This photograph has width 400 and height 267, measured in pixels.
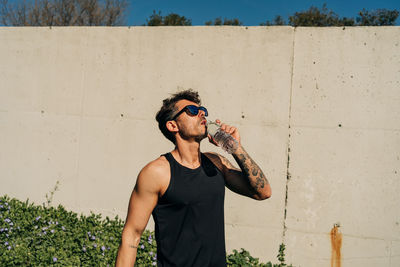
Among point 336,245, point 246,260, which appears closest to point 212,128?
point 246,260

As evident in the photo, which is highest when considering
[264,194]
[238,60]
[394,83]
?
[238,60]

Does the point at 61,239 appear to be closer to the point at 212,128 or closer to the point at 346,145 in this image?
the point at 212,128

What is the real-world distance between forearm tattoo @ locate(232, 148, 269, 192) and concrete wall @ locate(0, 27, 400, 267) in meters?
1.78

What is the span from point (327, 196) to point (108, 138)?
3092mm

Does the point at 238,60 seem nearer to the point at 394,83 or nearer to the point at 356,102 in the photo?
the point at 356,102

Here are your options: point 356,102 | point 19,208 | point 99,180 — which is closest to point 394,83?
point 356,102

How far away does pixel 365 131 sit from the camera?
12.2 ft

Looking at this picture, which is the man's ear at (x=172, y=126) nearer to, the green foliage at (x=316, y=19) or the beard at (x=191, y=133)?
the beard at (x=191, y=133)

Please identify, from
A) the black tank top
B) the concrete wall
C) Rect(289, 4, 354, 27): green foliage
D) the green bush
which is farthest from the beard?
Rect(289, 4, 354, 27): green foliage

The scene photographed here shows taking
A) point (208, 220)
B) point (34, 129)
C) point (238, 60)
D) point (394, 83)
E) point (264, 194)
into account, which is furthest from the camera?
point (34, 129)

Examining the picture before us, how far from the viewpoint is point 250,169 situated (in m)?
2.15

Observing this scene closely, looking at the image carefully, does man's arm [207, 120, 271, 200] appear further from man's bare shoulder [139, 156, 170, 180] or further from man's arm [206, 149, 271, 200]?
man's bare shoulder [139, 156, 170, 180]

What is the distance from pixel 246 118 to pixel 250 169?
6.26ft

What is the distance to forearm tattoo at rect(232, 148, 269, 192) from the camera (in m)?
→ 2.12
